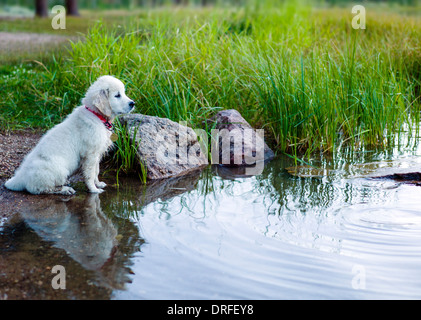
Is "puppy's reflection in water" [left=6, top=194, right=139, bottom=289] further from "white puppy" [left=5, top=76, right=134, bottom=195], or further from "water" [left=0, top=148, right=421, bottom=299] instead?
"white puppy" [left=5, top=76, right=134, bottom=195]

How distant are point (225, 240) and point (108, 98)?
1.88m

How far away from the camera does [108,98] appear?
16.0 ft

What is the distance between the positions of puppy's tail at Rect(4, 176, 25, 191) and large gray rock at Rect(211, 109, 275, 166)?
7.93 feet

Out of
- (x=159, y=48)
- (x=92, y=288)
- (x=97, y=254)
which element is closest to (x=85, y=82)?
(x=159, y=48)

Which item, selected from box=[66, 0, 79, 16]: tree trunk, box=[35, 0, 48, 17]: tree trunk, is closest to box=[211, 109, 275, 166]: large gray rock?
box=[66, 0, 79, 16]: tree trunk

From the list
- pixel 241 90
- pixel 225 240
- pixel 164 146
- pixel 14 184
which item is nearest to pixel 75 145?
pixel 14 184

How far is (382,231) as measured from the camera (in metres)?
4.17

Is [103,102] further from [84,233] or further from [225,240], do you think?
[225,240]

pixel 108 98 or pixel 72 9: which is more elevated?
pixel 72 9

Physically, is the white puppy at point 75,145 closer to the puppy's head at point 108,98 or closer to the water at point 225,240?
the puppy's head at point 108,98

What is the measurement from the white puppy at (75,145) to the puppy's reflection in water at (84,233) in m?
0.19

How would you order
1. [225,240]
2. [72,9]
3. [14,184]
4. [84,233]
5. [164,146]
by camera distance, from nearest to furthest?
1. [225,240]
2. [84,233]
3. [14,184]
4. [164,146]
5. [72,9]

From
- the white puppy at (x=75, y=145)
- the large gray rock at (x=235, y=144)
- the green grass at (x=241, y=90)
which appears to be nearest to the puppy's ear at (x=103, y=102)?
the white puppy at (x=75, y=145)

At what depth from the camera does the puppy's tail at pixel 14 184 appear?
493cm
